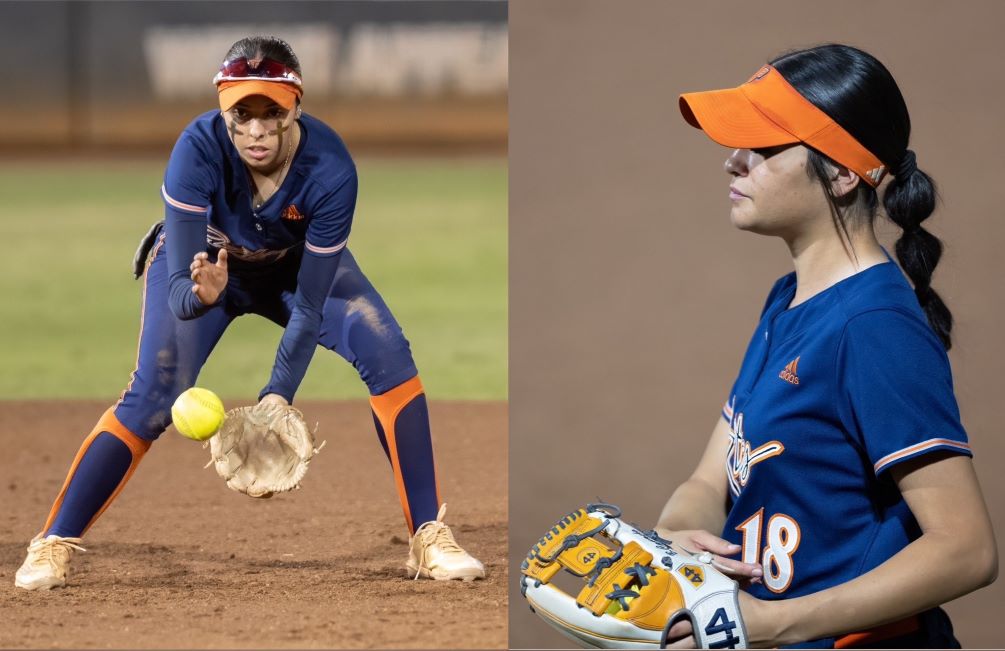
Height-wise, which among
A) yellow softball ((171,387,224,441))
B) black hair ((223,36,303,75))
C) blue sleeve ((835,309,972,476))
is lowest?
yellow softball ((171,387,224,441))

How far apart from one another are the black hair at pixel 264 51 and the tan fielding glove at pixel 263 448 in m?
0.72

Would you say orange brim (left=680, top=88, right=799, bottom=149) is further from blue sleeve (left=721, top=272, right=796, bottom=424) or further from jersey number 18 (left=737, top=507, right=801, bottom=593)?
jersey number 18 (left=737, top=507, right=801, bottom=593)

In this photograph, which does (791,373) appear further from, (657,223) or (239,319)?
(239,319)

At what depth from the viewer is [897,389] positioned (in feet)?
4.84

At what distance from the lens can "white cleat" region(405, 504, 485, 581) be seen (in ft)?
9.39

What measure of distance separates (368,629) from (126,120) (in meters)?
10.3

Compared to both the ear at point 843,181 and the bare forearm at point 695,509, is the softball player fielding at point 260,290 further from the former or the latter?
the ear at point 843,181

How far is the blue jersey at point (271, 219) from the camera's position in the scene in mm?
2588

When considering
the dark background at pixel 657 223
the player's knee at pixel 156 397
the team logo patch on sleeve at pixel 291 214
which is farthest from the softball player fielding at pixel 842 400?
the dark background at pixel 657 223

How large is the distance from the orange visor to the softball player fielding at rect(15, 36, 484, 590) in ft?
3.77

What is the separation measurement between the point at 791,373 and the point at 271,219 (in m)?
1.41

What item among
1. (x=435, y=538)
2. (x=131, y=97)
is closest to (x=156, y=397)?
(x=435, y=538)

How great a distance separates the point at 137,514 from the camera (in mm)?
3668

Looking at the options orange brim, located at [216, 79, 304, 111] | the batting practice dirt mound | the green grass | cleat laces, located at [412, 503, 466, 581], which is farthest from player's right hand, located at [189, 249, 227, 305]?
the green grass
